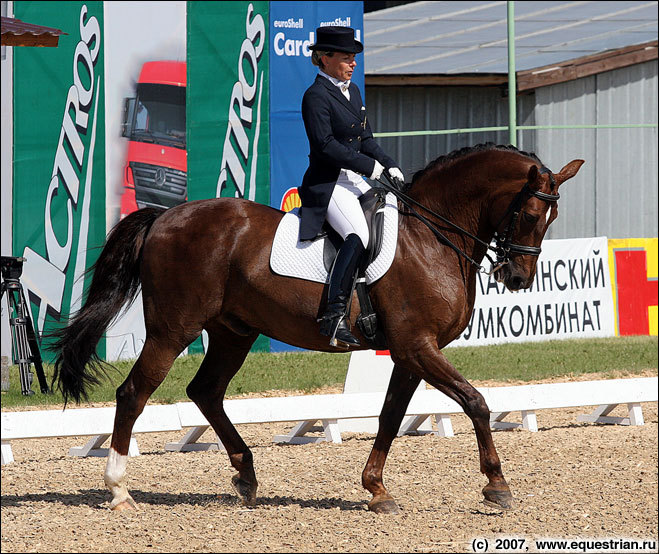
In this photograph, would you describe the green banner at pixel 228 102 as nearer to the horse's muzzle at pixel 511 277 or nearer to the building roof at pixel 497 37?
the building roof at pixel 497 37

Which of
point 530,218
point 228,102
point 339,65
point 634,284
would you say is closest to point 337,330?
point 530,218

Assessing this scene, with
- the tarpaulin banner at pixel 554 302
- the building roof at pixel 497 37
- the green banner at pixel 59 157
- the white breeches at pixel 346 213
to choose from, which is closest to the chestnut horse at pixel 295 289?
the white breeches at pixel 346 213

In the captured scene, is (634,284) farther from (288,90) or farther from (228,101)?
(228,101)

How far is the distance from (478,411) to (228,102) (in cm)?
848

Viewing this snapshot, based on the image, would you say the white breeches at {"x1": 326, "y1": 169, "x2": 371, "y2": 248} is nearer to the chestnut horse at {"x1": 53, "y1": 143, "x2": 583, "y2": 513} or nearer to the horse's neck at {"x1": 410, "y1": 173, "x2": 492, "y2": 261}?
the chestnut horse at {"x1": 53, "y1": 143, "x2": 583, "y2": 513}

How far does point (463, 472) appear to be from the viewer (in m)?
7.66

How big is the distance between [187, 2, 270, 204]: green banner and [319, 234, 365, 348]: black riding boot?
745 centimetres

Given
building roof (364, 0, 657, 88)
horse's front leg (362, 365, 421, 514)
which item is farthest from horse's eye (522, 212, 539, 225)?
building roof (364, 0, 657, 88)

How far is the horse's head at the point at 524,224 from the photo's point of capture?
20.8 feet

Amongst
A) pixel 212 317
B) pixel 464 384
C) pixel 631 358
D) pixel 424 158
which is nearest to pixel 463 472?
pixel 464 384

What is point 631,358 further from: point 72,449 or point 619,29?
point 619,29

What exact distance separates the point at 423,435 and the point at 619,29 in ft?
52.7

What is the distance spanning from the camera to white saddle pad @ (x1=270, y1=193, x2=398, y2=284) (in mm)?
6480

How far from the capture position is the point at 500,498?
623 centimetres
